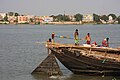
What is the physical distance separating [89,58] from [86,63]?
46cm

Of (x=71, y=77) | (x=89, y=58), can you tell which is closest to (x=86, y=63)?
(x=89, y=58)

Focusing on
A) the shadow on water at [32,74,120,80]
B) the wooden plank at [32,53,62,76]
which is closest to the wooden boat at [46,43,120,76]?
the shadow on water at [32,74,120,80]

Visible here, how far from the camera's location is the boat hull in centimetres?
→ 2427

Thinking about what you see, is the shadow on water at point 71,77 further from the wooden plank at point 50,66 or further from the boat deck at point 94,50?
the boat deck at point 94,50

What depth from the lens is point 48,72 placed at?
25.7 meters

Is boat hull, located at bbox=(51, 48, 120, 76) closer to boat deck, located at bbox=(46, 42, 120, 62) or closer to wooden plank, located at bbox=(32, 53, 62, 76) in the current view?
boat deck, located at bbox=(46, 42, 120, 62)

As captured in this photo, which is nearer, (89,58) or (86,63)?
(89,58)

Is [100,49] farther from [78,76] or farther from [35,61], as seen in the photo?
[35,61]

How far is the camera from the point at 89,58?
80.0 ft

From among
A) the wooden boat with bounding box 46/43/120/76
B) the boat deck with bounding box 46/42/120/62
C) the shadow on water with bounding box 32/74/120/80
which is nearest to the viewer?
the wooden boat with bounding box 46/43/120/76

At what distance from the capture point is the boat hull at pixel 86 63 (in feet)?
79.6

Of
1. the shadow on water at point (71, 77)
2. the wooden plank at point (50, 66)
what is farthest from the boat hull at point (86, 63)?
the wooden plank at point (50, 66)

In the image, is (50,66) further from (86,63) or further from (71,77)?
(86,63)

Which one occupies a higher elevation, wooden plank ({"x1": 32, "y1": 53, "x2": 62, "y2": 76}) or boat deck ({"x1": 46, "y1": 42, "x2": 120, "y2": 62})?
boat deck ({"x1": 46, "y1": 42, "x2": 120, "y2": 62})
